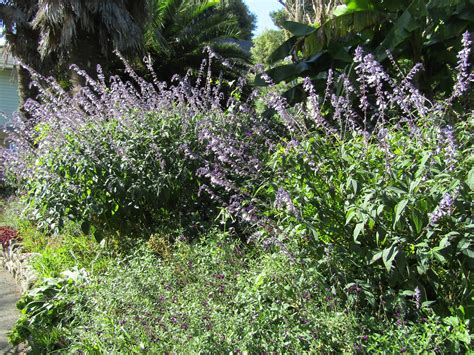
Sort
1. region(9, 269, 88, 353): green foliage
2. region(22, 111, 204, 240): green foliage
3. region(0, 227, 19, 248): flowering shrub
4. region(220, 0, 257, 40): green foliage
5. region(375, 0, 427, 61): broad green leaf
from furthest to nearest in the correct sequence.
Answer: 1. region(220, 0, 257, 40): green foliage
2. region(0, 227, 19, 248): flowering shrub
3. region(375, 0, 427, 61): broad green leaf
4. region(22, 111, 204, 240): green foliage
5. region(9, 269, 88, 353): green foliage

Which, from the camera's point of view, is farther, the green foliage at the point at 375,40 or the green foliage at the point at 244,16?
the green foliage at the point at 244,16

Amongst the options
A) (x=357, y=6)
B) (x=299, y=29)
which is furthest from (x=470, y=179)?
(x=299, y=29)

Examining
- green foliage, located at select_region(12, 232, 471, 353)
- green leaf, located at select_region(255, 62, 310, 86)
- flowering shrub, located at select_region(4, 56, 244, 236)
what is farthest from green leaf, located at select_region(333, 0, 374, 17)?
green foliage, located at select_region(12, 232, 471, 353)

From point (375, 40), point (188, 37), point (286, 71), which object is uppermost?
point (188, 37)

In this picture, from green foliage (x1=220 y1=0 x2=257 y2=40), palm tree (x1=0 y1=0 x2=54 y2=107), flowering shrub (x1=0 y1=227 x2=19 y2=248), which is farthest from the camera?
green foliage (x1=220 y1=0 x2=257 y2=40)

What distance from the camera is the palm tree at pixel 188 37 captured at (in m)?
16.4

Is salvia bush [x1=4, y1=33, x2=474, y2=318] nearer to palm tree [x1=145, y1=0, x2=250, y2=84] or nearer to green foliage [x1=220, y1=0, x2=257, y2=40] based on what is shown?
palm tree [x1=145, y1=0, x2=250, y2=84]

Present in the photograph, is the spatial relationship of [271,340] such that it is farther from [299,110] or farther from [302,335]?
[299,110]

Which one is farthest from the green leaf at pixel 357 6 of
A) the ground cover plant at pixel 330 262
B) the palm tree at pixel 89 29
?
the palm tree at pixel 89 29

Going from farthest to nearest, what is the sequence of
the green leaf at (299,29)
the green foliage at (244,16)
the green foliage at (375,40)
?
1. the green foliage at (244,16)
2. the green leaf at (299,29)
3. the green foliage at (375,40)

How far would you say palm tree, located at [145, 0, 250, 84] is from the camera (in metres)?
16.4

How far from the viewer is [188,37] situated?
16.9 m

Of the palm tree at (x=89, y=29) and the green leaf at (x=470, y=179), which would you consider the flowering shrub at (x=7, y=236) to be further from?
the green leaf at (x=470, y=179)

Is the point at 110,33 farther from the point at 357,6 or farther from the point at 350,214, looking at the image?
the point at 350,214
